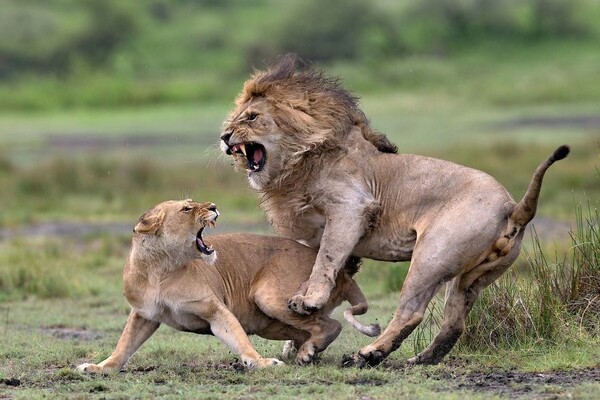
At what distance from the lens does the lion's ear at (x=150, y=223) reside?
7957 millimetres

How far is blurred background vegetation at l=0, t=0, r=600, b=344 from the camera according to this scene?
17.5 metres

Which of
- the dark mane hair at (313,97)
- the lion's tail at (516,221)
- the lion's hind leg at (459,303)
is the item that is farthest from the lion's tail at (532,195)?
the dark mane hair at (313,97)

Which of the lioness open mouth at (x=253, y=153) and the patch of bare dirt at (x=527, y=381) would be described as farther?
the lioness open mouth at (x=253, y=153)

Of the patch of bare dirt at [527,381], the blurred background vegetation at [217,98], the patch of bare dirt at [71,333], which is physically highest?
the blurred background vegetation at [217,98]

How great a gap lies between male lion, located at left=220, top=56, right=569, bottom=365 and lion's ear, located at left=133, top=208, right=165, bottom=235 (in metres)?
0.60

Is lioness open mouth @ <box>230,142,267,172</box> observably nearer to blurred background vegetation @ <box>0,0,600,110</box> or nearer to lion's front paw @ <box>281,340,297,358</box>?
lion's front paw @ <box>281,340,297,358</box>

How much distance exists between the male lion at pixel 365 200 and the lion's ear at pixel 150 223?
1.96ft

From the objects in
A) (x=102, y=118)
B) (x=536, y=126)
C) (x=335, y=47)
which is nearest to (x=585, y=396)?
(x=536, y=126)

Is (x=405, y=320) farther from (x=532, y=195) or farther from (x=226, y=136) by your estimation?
(x=226, y=136)

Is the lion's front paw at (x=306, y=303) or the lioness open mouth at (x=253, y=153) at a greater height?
the lioness open mouth at (x=253, y=153)

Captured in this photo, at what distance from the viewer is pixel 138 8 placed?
5219 centimetres

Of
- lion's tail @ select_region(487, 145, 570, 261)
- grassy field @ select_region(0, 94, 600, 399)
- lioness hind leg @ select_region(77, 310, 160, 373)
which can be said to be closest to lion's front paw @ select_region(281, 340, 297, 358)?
grassy field @ select_region(0, 94, 600, 399)

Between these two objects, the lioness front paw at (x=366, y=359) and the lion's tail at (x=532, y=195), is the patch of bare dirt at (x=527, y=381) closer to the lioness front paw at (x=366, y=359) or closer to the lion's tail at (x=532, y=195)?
the lioness front paw at (x=366, y=359)

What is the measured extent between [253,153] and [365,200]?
799mm
